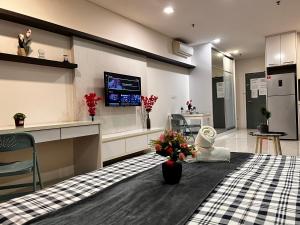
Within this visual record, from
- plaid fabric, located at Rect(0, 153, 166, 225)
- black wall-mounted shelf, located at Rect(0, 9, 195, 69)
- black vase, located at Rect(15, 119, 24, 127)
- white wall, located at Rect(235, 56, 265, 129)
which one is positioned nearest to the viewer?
plaid fabric, located at Rect(0, 153, 166, 225)

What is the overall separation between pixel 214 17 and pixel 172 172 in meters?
4.20

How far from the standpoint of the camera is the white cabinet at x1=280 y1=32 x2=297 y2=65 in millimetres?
5809

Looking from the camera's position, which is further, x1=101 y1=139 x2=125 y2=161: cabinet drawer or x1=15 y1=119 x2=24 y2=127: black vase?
x1=101 y1=139 x2=125 y2=161: cabinet drawer

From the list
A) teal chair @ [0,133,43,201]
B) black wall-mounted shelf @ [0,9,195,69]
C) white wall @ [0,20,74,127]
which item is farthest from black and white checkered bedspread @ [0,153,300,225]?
black wall-mounted shelf @ [0,9,195,69]

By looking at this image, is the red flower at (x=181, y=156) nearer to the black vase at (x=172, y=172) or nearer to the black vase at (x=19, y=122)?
the black vase at (x=172, y=172)

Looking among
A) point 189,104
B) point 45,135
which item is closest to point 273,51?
point 189,104

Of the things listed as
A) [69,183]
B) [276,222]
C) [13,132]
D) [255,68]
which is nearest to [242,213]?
[276,222]

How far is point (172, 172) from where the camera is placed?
1280 millimetres

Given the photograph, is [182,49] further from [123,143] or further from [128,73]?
[123,143]

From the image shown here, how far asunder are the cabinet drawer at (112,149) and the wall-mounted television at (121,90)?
0.75 m

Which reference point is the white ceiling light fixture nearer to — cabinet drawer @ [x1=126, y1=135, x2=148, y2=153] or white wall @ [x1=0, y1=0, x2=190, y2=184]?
white wall @ [x1=0, y1=0, x2=190, y2=184]

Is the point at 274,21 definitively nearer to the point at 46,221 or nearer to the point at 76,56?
the point at 76,56

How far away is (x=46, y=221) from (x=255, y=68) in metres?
8.96

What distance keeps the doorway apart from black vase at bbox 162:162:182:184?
796 centimetres
